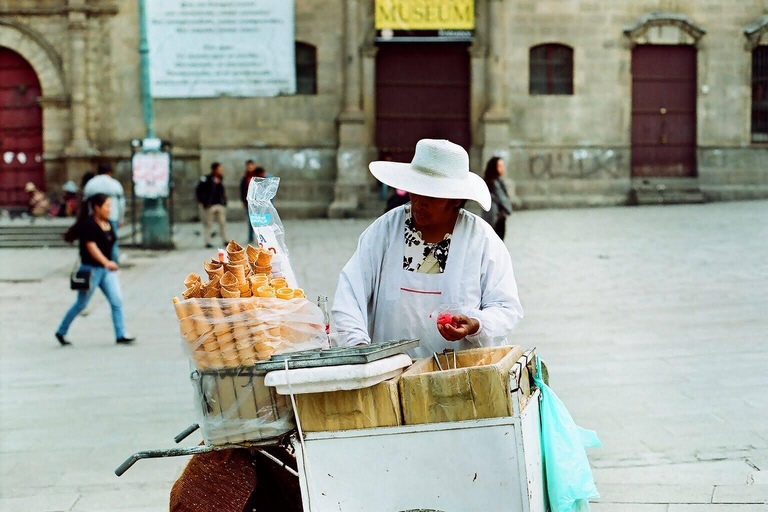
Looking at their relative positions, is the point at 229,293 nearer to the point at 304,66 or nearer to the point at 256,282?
the point at 256,282

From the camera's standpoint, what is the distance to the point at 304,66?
27141mm

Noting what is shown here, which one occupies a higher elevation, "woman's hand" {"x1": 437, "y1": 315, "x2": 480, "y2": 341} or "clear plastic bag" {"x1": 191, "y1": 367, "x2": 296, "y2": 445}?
"woman's hand" {"x1": 437, "y1": 315, "x2": 480, "y2": 341}

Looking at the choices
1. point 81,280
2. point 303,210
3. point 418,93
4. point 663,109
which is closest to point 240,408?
point 81,280

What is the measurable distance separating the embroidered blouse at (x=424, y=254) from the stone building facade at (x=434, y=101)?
21795 millimetres

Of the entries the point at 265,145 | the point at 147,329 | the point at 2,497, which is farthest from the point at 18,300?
the point at 265,145

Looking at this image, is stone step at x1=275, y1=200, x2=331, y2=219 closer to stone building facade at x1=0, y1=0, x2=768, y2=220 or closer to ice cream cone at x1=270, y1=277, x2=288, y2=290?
stone building facade at x1=0, y1=0, x2=768, y2=220

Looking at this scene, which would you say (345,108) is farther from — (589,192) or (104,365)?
(104,365)

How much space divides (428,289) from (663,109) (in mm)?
25331

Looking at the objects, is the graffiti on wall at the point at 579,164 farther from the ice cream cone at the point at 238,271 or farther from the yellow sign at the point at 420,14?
the ice cream cone at the point at 238,271

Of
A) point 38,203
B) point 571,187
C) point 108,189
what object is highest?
point 108,189

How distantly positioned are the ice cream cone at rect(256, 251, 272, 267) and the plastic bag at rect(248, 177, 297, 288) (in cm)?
12

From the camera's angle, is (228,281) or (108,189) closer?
(228,281)

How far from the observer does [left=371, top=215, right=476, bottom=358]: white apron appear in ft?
13.7

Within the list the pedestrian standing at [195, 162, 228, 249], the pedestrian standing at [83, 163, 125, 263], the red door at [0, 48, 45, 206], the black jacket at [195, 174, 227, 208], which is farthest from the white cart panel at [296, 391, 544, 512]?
the red door at [0, 48, 45, 206]
